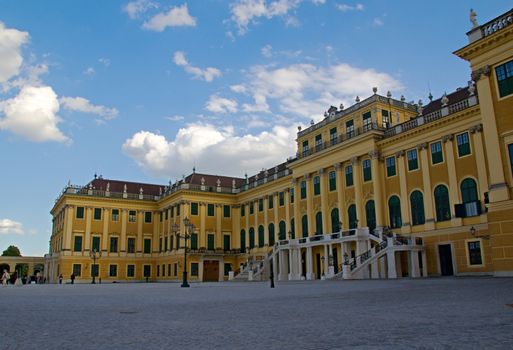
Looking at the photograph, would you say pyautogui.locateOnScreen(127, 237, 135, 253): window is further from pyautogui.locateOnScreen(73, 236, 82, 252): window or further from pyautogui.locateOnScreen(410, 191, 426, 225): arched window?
pyautogui.locateOnScreen(410, 191, 426, 225): arched window

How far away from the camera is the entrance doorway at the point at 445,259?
34919mm

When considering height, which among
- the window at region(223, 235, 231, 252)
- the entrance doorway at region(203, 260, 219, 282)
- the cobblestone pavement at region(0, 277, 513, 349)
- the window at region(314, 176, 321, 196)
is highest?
the window at region(314, 176, 321, 196)

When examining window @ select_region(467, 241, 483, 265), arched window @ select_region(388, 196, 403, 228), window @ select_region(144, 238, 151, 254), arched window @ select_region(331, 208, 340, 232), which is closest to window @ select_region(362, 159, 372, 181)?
arched window @ select_region(388, 196, 403, 228)

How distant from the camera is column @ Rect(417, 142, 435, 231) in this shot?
36656 millimetres

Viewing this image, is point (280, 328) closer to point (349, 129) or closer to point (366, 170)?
point (366, 170)

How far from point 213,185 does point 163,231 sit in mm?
10075

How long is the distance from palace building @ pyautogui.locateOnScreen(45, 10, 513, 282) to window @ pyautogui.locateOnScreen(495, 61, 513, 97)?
0.22ft

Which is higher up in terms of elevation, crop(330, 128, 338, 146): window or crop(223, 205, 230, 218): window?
crop(330, 128, 338, 146): window

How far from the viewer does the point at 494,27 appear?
26031 millimetres

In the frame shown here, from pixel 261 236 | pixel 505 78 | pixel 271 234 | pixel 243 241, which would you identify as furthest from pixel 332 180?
pixel 505 78

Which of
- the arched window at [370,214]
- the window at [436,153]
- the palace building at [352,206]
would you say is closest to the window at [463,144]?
the palace building at [352,206]

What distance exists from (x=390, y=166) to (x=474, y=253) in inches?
433

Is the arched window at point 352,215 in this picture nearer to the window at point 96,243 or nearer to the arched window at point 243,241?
the arched window at point 243,241

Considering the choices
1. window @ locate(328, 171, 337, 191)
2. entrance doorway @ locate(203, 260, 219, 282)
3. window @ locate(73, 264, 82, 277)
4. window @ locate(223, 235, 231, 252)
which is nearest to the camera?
window @ locate(328, 171, 337, 191)
